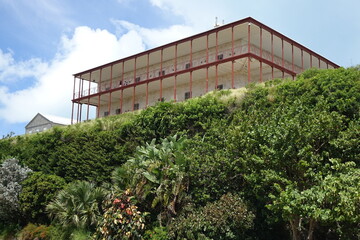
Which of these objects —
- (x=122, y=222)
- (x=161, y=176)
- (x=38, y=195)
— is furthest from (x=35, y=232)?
(x=161, y=176)

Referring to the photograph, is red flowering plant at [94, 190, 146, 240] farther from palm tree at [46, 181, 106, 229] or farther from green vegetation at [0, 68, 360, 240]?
palm tree at [46, 181, 106, 229]

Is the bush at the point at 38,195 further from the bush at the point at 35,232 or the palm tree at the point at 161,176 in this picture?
the palm tree at the point at 161,176

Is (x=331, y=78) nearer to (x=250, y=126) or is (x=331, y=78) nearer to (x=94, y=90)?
(x=250, y=126)

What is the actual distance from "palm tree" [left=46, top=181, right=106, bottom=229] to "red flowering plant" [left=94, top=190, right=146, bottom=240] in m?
1.02

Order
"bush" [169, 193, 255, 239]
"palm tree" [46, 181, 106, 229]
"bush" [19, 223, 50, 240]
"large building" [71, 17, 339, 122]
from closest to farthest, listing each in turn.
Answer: "bush" [169, 193, 255, 239]
"palm tree" [46, 181, 106, 229]
"bush" [19, 223, 50, 240]
"large building" [71, 17, 339, 122]

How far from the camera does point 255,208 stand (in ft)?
47.1

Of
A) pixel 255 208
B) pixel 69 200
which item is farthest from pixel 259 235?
pixel 69 200

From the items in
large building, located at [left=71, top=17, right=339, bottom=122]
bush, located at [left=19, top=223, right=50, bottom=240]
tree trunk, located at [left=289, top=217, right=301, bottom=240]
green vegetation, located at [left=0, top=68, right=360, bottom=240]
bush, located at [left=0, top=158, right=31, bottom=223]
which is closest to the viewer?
green vegetation, located at [left=0, top=68, right=360, bottom=240]

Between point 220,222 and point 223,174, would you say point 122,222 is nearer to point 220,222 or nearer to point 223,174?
point 220,222

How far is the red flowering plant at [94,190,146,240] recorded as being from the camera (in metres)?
15.1

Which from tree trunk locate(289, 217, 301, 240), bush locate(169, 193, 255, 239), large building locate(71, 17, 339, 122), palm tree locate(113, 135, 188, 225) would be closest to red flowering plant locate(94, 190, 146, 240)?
palm tree locate(113, 135, 188, 225)

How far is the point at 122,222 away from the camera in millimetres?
15070

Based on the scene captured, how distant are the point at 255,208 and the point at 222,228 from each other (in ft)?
5.06

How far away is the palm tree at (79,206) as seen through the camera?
16438mm
